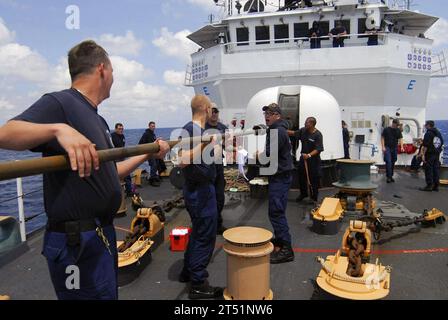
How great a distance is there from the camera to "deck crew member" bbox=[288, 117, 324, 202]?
7.15m

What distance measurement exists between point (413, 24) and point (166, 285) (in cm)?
1639

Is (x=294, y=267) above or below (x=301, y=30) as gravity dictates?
below

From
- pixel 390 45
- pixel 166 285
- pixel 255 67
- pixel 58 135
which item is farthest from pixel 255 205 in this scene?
pixel 390 45

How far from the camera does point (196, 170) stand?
3455mm

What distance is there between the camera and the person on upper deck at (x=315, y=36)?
12.7 m

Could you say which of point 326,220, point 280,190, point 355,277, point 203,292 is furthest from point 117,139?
point 355,277

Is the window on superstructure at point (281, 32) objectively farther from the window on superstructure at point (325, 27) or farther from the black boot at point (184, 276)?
the black boot at point (184, 276)

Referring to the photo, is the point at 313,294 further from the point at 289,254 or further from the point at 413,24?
the point at 413,24

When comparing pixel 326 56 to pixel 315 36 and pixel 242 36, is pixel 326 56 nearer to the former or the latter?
pixel 315 36

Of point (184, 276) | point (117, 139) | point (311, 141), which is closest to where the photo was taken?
point (184, 276)

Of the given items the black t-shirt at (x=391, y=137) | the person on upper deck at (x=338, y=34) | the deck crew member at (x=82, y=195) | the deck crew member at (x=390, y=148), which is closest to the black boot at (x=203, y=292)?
the deck crew member at (x=82, y=195)

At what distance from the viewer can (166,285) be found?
390cm

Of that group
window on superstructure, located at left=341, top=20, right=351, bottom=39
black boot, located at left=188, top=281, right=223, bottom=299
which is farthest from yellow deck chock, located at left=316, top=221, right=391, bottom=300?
window on superstructure, located at left=341, top=20, right=351, bottom=39

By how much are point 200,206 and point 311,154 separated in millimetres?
4117
